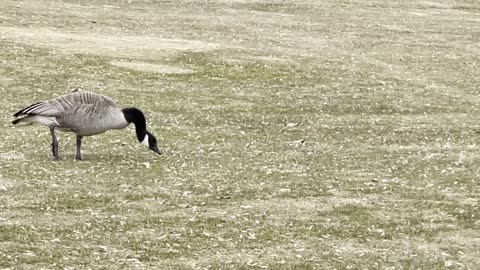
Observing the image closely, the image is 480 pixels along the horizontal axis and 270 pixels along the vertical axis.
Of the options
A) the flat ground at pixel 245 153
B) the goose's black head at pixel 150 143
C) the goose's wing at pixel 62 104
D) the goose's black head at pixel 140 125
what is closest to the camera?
the flat ground at pixel 245 153

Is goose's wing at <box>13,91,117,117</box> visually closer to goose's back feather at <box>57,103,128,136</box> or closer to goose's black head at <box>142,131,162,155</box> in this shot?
goose's back feather at <box>57,103,128,136</box>

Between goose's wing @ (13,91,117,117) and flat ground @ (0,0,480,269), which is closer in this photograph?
flat ground @ (0,0,480,269)

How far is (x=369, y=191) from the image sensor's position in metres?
15.1

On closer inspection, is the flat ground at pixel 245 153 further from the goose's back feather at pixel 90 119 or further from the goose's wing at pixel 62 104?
the goose's wing at pixel 62 104

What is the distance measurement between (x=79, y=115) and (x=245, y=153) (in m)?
Result: 3.48

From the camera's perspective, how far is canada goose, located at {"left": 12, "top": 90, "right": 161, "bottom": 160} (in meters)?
15.9

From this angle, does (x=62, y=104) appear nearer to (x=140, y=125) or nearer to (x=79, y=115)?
(x=79, y=115)

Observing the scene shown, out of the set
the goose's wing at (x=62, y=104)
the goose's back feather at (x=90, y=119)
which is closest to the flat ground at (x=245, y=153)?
the goose's back feather at (x=90, y=119)

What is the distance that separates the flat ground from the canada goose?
0.66 metres

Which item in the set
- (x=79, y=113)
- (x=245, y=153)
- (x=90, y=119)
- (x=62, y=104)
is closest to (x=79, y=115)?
(x=79, y=113)

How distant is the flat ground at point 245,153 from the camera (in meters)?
12.1

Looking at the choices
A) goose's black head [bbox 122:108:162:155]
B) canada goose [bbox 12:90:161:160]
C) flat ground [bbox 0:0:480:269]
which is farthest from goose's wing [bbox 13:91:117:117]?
flat ground [bbox 0:0:480:269]

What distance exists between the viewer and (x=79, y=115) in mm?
15875

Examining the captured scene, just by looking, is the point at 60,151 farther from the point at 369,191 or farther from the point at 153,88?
the point at 153,88
